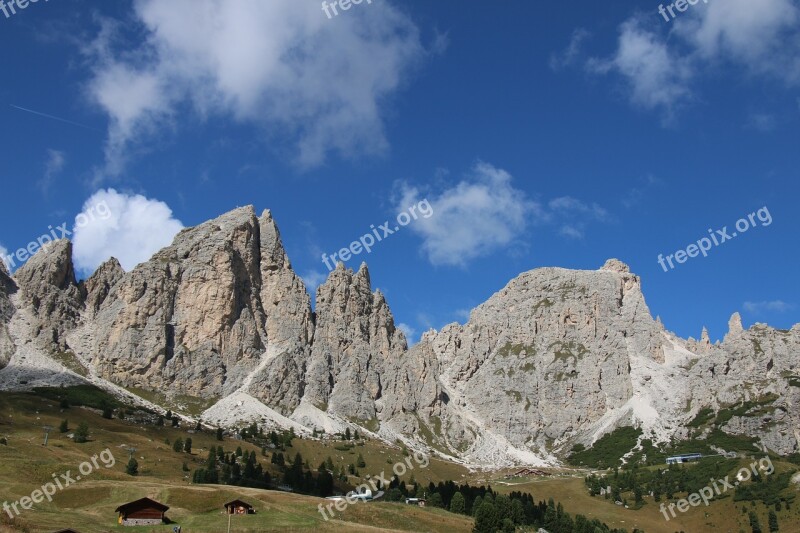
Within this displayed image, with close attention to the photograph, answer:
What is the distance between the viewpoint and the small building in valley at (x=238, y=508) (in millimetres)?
97812

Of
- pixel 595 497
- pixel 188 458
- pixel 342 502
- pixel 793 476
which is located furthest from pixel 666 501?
pixel 188 458

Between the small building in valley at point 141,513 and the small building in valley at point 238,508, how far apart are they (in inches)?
399

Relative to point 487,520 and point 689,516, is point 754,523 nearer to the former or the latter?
point 689,516

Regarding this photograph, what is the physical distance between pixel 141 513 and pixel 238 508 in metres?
14.2

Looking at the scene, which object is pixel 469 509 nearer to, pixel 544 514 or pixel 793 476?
pixel 544 514

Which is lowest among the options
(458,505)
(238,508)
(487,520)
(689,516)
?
(487,520)

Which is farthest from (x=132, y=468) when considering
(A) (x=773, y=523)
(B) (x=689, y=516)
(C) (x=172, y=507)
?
(A) (x=773, y=523)

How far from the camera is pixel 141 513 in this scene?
9006cm

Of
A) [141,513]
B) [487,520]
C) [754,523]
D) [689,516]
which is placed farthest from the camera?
[689,516]

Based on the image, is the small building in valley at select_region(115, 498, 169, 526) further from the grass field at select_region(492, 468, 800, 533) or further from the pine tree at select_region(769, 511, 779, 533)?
the pine tree at select_region(769, 511, 779, 533)

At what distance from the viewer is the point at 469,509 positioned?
142m

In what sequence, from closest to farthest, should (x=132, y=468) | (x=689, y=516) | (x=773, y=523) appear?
(x=132, y=468) < (x=773, y=523) < (x=689, y=516)

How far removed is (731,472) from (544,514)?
73154 millimetres

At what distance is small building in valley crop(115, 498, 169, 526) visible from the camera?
89250 millimetres
